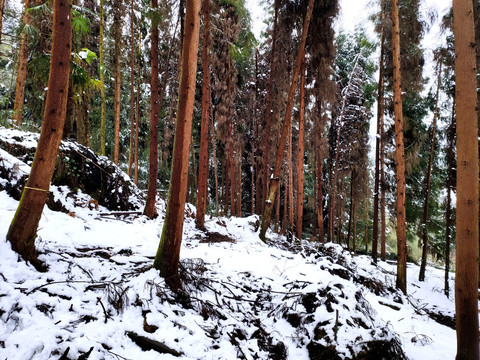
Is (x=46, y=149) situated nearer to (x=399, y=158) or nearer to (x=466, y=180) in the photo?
(x=466, y=180)

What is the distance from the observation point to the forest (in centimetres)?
312

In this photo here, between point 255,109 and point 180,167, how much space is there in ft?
49.7

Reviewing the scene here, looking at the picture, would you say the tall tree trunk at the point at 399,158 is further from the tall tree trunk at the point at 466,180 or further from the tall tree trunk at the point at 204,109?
the tall tree trunk at the point at 204,109

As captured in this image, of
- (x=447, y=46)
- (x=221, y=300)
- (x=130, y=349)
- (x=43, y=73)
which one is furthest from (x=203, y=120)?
(x=447, y=46)

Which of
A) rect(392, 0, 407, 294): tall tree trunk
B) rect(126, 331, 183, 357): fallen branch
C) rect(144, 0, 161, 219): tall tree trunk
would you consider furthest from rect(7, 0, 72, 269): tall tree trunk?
rect(392, 0, 407, 294): tall tree trunk

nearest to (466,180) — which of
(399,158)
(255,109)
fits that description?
(399,158)

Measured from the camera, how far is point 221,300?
3391mm

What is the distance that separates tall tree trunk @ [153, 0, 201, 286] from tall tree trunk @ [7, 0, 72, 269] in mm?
1417

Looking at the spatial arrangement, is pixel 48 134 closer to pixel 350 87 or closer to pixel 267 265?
pixel 267 265

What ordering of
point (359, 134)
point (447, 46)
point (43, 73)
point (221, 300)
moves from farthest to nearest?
point (359, 134)
point (447, 46)
point (43, 73)
point (221, 300)

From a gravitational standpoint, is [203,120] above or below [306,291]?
above

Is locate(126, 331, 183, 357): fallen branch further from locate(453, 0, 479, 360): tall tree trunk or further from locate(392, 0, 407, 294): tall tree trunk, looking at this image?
locate(392, 0, 407, 294): tall tree trunk

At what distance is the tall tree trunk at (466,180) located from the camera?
3002 mm

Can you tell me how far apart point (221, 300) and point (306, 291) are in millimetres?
1203
